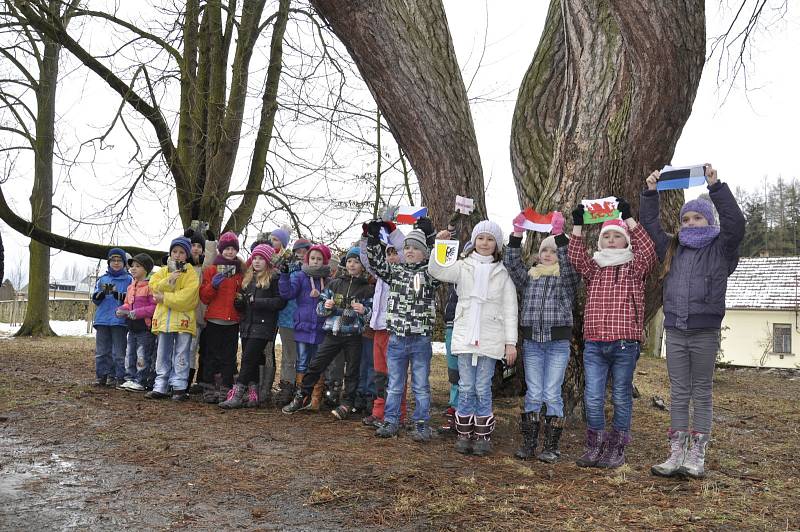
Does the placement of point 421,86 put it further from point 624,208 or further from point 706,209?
point 706,209

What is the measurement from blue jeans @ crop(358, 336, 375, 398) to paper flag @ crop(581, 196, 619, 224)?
99.5 inches

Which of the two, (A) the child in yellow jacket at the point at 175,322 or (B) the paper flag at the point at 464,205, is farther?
(A) the child in yellow jacket at the point at 175,322

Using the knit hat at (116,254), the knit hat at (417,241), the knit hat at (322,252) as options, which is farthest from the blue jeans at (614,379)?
the knit hat at (116,254)

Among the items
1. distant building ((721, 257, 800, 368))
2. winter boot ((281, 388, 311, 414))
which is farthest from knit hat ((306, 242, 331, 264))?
distant building ((721, 257, 800, 368))

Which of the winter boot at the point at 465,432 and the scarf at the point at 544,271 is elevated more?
the scarf at the point at 544,271

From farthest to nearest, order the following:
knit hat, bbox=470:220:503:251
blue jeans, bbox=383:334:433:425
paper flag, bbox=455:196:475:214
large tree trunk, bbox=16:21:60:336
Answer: large tree trunk, bbox=16:21:60:336
paper flag, bbox=455:196:475:214
blue jeans, bbox=383:334:433:425
knit hat, bbox=470:220:503:251

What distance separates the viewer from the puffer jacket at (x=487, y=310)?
209 inches

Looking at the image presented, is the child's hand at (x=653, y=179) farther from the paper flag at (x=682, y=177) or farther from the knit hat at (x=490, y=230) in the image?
the knit hat at (x=490, y=230)

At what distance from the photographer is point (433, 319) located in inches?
229

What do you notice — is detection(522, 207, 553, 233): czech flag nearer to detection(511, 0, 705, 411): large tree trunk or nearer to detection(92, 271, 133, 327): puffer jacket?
detection(511, 0, 705, 411): large tree trunk

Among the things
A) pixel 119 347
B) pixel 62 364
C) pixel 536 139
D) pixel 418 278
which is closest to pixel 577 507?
pixel 418 278

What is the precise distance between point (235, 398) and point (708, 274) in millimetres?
4450

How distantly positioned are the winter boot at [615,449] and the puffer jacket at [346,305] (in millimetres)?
2403

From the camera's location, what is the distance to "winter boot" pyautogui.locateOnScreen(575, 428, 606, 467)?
4902mm
